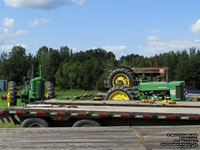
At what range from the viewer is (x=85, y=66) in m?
57.8

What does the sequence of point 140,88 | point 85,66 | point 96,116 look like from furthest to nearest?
point 85,66
point 140,88
point 96,116

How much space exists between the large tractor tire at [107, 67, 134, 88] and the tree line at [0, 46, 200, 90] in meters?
25.1

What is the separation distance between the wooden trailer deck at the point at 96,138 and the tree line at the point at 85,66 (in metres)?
35.1

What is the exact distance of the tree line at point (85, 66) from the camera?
141ft

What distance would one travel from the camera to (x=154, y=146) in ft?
A: 12.8

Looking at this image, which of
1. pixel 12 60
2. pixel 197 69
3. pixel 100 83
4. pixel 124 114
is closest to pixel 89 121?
pixel 124 114

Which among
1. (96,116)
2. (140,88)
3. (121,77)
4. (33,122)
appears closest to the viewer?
(96,116)

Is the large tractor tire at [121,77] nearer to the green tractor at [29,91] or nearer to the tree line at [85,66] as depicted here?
the green tractor at [29,91]

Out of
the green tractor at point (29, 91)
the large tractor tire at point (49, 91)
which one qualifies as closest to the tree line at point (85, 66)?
the large tractor tire at point (49, 91)

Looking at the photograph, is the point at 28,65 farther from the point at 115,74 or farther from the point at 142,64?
the point at 115,74

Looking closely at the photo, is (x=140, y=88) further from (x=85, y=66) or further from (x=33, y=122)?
(x=85, y=66)

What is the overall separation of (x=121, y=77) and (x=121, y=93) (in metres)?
2.90

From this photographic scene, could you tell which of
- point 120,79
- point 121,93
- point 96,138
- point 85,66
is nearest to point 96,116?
point 96,138

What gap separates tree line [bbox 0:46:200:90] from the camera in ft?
141
